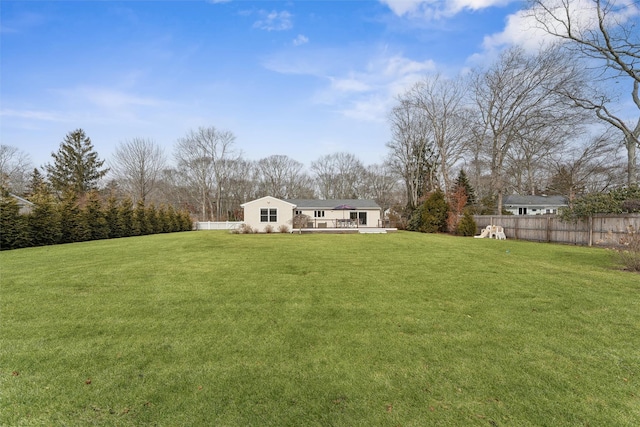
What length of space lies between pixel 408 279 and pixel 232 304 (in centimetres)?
362

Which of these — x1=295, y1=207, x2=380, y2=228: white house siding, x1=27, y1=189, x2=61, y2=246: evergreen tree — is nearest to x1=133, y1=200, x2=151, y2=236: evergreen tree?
x1=27, y1=189, x2=61, y2=246: evergreen tree

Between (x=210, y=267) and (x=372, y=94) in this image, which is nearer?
(x=210, y=267)

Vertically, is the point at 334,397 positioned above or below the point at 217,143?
below

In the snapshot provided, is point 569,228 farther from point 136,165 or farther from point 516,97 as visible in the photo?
point 136,165

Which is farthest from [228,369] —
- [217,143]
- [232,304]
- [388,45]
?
[217,143]

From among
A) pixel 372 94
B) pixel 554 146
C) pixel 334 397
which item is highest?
pixel 372 94

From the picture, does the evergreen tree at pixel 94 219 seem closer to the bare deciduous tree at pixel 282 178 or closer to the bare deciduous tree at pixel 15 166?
the bare deciduous tree at pixel 15 166

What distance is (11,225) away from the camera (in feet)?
40.3

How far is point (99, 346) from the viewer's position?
313cm

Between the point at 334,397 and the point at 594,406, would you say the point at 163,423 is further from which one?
the point at 594,406

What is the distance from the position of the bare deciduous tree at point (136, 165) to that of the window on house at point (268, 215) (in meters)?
19.1

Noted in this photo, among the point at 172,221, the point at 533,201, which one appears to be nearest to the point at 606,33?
the point at 533,201

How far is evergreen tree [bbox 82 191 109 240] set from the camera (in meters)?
16.7

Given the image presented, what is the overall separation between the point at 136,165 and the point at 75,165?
18.4 ft
